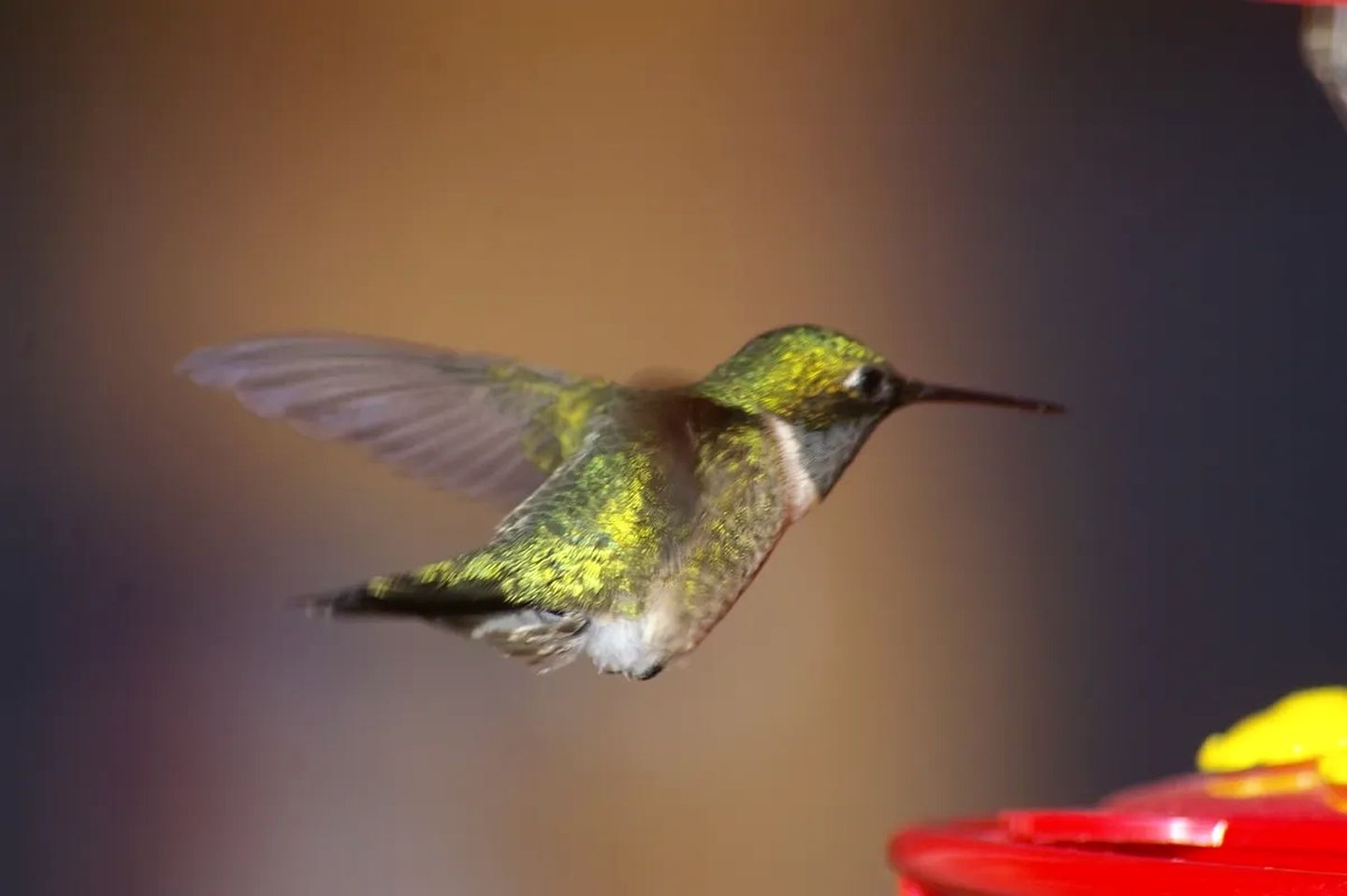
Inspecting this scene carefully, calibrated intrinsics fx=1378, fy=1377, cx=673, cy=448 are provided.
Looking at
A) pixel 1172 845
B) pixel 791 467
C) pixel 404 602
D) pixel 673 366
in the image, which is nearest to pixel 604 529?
pixel 791 467

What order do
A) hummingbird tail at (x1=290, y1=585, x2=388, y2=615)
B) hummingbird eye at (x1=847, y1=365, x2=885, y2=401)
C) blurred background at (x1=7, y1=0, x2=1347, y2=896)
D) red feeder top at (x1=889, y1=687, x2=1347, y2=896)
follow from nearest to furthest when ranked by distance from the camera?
red feeder top at (x1=889, y1=687, x2=1347, y2=896) < hummingbird tail at (x1=290, y1=585, x2=388, y2=615) < hummingbird eye at (x1=847, y1=365, x2=885, y2=401) < blurred background at (x1=7, y1=0, x2=1347, y2=896)

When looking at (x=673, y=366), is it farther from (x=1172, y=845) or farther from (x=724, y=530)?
(x=1172, y=845)

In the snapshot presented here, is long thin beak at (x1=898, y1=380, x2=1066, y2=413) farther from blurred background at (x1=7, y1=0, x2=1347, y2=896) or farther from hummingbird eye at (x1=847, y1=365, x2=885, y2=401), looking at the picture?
blurred background at (x1=7, y1=0, x2=1347, y2=896)


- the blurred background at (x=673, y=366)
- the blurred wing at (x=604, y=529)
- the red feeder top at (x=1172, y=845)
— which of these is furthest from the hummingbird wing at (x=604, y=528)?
the blurred background at (x=673, y=366)

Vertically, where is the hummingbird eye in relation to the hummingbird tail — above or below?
above

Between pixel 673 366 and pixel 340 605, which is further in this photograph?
pixel 673 366

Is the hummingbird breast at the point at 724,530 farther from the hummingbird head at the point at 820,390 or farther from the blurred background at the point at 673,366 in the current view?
the blurred background at the point at 673,366

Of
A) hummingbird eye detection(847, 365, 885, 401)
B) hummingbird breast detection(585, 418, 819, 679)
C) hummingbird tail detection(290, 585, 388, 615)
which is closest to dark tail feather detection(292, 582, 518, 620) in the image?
hummingbird tail detection(290, 585, 388, 615)
